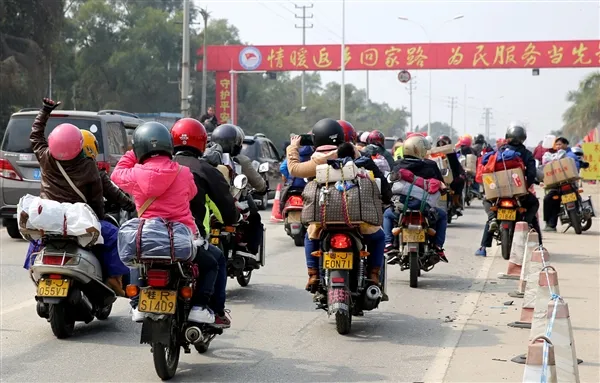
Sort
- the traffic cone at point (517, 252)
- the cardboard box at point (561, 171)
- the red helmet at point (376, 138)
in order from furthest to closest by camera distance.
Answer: the cardboard box at point (561, 171), the red helmet at point (376, 138), the traffic cone at point (517, 252)

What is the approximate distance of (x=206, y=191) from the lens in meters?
7.71

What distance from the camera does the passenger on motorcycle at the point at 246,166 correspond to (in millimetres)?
10398

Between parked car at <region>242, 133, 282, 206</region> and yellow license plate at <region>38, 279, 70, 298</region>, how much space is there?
14.9 meters

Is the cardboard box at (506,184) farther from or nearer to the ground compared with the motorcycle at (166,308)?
farther from the ground

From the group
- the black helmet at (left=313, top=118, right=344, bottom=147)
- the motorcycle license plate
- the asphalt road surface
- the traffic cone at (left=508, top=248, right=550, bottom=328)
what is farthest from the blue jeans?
the motorcycle license plate

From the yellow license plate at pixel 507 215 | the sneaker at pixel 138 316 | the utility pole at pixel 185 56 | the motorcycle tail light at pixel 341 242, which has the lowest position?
the sneaker at pixel 138 316

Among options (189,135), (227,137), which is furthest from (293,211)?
(189,135)

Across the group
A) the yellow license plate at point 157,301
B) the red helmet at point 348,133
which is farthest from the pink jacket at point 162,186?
the red helmet at point 348,133

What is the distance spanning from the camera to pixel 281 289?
11.5 metres

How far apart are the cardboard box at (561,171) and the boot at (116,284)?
11.2 m

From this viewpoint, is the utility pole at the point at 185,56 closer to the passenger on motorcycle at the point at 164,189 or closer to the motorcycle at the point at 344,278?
the motorcycle at the point at 344,278

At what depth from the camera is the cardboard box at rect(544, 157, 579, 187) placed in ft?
59.1

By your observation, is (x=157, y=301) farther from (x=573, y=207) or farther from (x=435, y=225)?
(x=573, y=207)

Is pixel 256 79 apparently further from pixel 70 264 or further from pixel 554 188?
pixel 70 264
